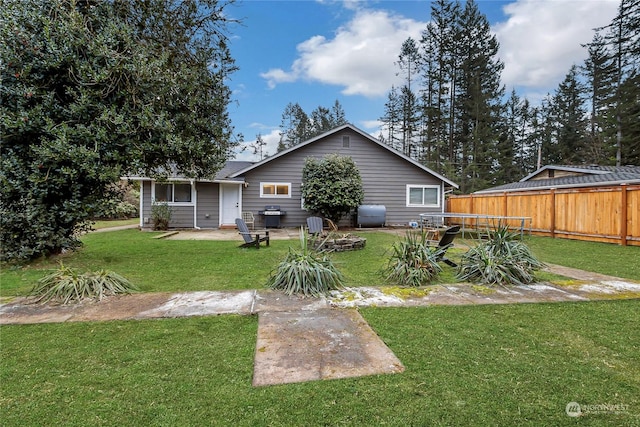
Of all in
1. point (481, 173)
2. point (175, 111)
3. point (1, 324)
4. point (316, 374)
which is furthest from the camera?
point (481, 173)

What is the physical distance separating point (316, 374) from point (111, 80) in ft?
20.2

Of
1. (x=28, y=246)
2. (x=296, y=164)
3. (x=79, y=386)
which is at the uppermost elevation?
(x=296, y=164)

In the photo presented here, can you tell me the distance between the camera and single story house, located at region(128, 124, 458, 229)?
13.8 metres

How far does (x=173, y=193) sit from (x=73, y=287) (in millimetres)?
10476

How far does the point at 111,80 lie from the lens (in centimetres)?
570

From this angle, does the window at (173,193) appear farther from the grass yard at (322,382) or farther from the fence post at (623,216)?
the fence post at (623,216)

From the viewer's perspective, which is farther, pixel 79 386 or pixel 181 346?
pixel 181 346

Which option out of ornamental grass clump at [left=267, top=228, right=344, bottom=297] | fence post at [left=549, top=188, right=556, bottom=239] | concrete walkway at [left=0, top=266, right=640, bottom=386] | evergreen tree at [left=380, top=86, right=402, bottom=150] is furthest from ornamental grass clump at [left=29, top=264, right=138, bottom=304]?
evergreen tree at [left=380, top=86, right=402, bottom=150]

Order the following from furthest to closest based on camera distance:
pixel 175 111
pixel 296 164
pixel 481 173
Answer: pixel 481 173, pixel 296 164, pixel 175 111

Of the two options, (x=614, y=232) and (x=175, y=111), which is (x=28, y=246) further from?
(x=614, y=232)

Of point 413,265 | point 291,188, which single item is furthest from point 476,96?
point 413,265

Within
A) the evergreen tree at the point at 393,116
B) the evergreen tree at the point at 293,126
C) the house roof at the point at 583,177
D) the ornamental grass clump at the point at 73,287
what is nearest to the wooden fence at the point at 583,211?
the house roof at the point at 583,177

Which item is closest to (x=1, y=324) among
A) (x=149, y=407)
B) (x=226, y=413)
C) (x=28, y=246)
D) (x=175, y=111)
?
(x=149, y=407)

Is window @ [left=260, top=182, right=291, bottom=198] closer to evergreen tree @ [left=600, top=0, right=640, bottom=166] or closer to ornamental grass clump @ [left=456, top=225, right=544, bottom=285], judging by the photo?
ornamental grass clump @ [left=456, top=225, right=544, bottom=285]
